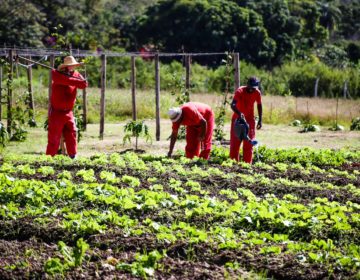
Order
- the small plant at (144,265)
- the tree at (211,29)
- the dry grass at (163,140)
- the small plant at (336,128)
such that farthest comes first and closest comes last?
the tree at (211,29)
the small plant at (336,128)
the dry grass at (163,140)
the small plant at (144,265)

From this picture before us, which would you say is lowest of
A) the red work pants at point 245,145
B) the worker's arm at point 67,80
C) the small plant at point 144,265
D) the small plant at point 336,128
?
the small plant at point 144,265

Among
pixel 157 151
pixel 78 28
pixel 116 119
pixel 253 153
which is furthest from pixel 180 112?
pixel 78 28

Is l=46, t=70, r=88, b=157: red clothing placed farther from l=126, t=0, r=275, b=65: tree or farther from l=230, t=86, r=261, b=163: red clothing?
l=126, t=0, r=275, b=65: tree

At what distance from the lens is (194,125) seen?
11258mm

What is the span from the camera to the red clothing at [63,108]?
35.4 feet

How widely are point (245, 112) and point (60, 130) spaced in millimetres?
2831

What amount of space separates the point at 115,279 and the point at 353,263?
6.24 ft

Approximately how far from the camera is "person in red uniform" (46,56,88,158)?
1080cm

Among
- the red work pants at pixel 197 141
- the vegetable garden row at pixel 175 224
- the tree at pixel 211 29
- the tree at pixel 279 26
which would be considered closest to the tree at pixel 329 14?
the tree at pixel 279 26

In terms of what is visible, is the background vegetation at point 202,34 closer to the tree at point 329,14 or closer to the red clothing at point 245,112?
the tree at point 329,14

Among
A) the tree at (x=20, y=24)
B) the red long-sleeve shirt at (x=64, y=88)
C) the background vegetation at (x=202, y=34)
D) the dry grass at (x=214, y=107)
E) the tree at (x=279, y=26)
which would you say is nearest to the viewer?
the red long-sleeve shirt at (x=64, y=88)

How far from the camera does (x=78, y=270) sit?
5848 mm

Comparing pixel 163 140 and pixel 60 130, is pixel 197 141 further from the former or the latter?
pixel 163 140

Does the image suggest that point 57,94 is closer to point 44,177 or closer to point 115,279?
point 44,177
